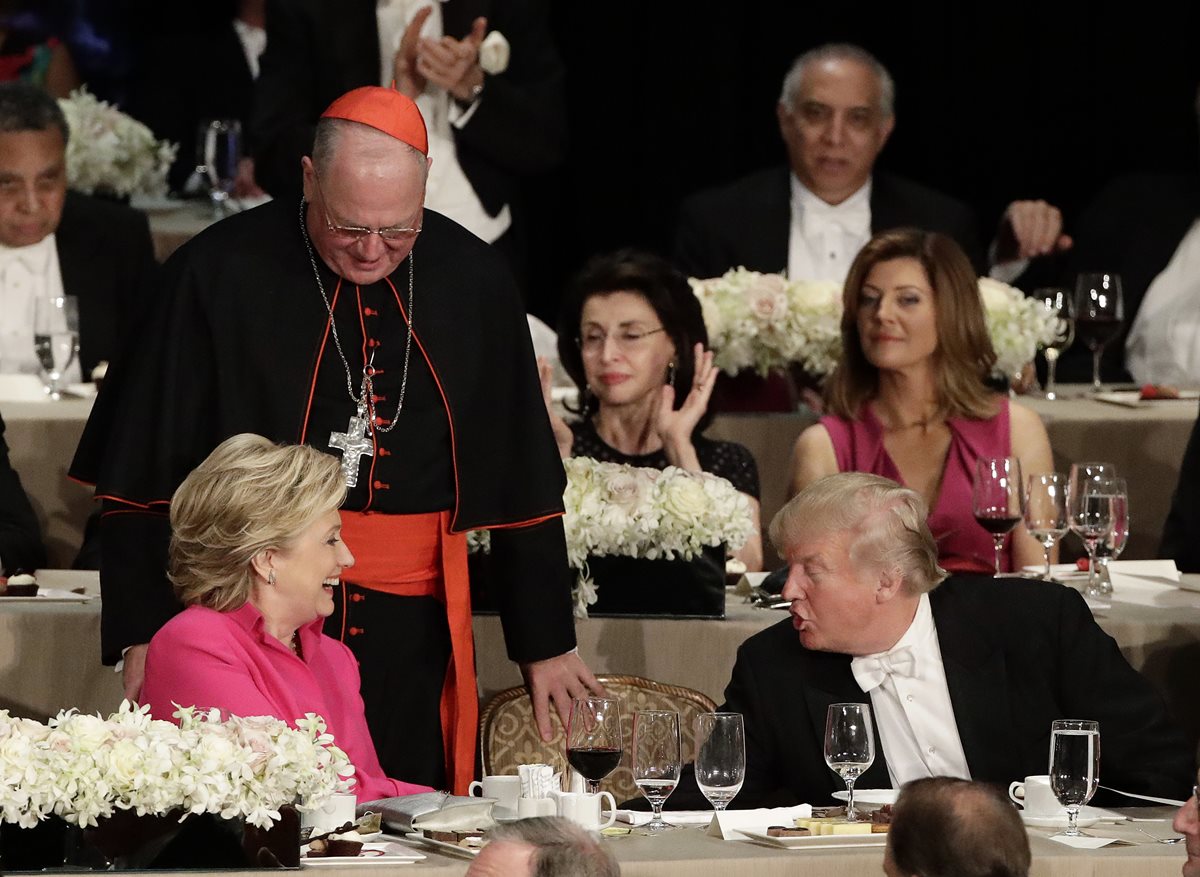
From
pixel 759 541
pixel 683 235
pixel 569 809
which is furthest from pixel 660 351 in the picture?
pixel 569 809

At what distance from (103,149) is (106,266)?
84 cm

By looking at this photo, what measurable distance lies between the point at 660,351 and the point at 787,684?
1.73m

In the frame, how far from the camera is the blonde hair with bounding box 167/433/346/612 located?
146 inches

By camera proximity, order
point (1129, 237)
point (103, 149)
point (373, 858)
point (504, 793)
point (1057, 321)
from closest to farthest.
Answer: point (373, 858) → point (504, 793) → point (1057, 321) → point (1129, 237) → point (103, 149)

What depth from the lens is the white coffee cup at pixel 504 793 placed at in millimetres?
3455

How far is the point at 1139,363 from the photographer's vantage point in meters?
7.02

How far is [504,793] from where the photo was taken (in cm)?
350

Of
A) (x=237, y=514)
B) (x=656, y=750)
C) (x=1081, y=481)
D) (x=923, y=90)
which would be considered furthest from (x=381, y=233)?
(x=923, y=90)

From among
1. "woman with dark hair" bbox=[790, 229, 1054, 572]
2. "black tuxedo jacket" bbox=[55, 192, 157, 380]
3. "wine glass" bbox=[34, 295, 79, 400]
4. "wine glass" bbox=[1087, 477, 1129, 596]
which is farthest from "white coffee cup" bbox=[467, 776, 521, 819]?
"black tuxedo jacket" bbox=[55, 192, 157, 380]

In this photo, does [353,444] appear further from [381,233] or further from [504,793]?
[504,793]

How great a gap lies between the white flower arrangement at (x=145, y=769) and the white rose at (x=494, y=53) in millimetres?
3923

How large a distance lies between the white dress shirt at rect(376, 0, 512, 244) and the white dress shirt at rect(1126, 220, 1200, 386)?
6.38 ft

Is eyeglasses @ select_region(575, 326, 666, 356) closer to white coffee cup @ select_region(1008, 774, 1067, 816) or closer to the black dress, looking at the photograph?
the black dress

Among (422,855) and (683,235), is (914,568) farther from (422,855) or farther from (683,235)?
(683,235)
